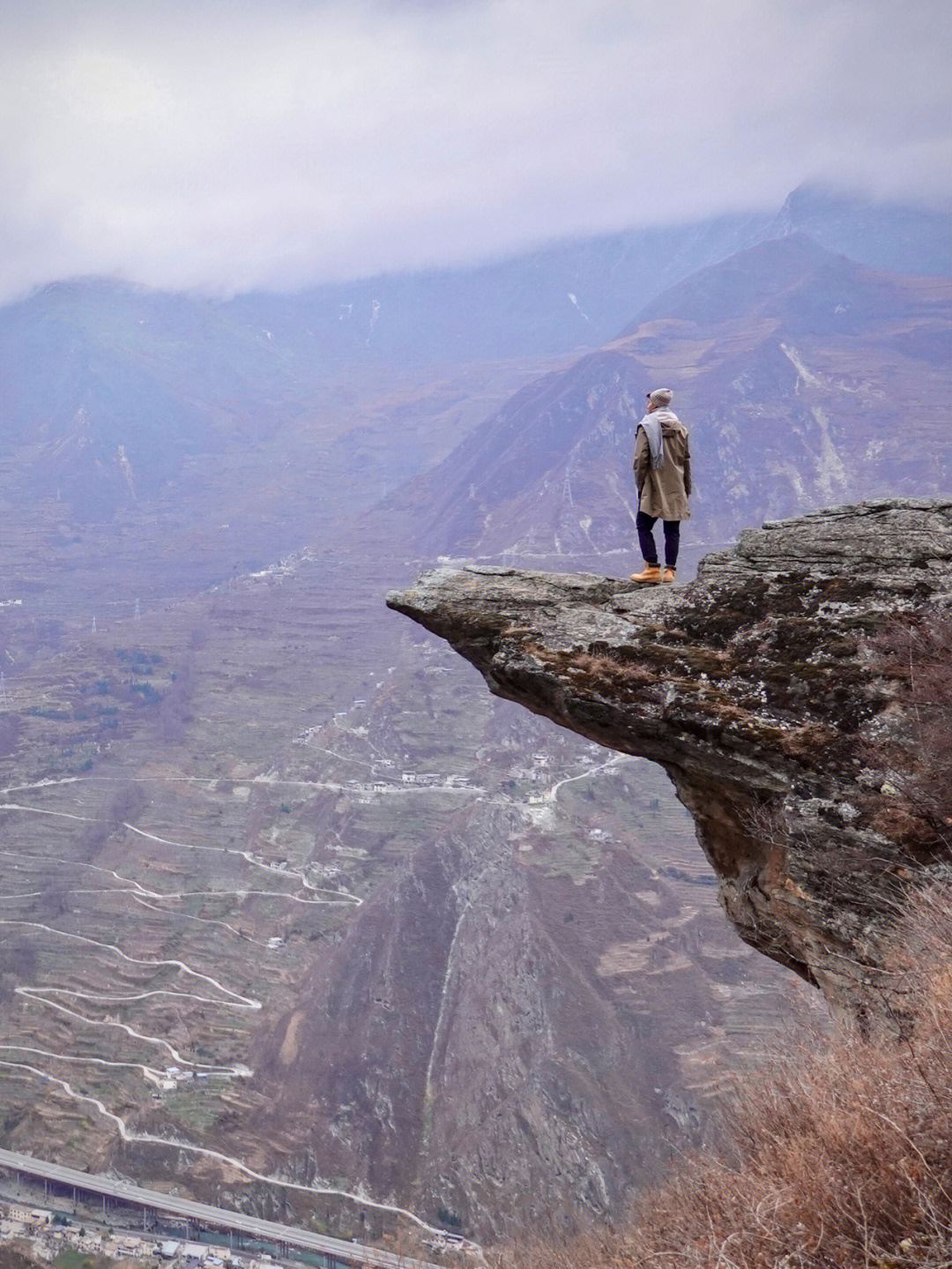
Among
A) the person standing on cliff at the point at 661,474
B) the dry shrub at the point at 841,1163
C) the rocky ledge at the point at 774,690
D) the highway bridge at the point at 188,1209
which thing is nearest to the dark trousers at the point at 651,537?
the person standing on cliff at the point at 661,474

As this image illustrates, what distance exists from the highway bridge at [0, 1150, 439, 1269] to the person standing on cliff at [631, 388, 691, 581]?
24.5 metres

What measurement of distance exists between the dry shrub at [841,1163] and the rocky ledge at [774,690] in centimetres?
73

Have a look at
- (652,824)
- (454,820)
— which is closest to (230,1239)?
(454,820)

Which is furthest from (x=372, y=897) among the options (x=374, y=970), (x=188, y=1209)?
(x=188, y=1209)

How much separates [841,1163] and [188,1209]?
31.4m

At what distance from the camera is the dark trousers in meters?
10.0

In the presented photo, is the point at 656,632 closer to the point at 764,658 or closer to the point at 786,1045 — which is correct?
the point at 764,658

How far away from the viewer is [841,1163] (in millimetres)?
4508

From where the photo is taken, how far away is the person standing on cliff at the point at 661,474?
382 inches

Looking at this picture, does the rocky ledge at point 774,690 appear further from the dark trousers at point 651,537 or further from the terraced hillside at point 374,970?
the terraced hillside at point 374,970

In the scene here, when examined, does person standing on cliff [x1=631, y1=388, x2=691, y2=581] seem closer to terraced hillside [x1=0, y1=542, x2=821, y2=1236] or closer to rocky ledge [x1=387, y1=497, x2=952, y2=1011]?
rocky ledge [x1=387, y1=497, x2=952, y2=1011]

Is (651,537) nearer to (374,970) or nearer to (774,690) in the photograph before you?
(774,690)

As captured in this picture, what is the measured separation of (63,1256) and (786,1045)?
28.2 metres

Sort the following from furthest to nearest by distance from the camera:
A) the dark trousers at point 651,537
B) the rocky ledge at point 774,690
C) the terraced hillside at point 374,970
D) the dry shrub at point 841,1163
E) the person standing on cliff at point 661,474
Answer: the terraced hillside at point 374,970, the dark trousers at point 651,537, the person standing on cliff at point 661,474, the rocky ledge at point 774,690, the dry shrub at point 841,1163
